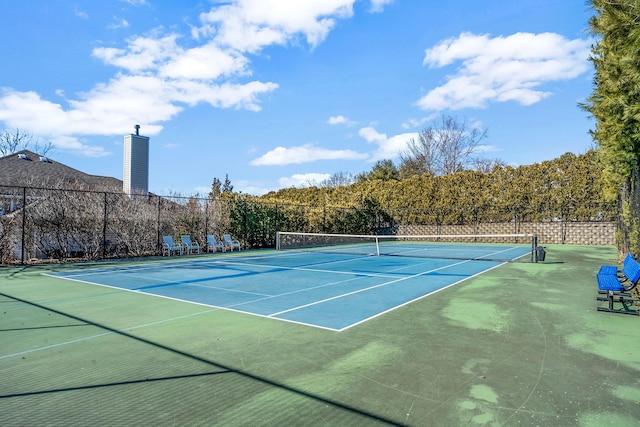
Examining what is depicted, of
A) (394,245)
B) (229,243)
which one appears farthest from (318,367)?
(394,245)

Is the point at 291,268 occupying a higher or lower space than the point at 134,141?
lower

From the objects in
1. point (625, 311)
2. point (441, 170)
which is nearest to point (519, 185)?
point (441, 170)

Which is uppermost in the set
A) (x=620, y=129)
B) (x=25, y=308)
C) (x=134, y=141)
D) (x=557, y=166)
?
(x=134, y=141)

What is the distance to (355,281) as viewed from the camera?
9.36m

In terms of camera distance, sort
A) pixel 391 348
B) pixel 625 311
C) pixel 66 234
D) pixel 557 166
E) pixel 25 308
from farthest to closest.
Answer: pixel 557 166 < pixel 66 234 < pixel 25 308 < pixel 625 311 < pixel 391 348

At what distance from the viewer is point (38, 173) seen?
901 inches

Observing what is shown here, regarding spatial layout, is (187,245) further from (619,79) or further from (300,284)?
(619,79)

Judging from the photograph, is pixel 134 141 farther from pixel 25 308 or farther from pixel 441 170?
pixel 441 170

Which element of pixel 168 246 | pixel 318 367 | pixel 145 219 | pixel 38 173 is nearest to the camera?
pixel 318 367

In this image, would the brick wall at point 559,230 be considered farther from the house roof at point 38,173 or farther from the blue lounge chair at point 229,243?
the house roof at point 38,173

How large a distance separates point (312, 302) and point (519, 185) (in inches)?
936

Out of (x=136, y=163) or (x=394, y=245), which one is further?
(x=136, y=163)

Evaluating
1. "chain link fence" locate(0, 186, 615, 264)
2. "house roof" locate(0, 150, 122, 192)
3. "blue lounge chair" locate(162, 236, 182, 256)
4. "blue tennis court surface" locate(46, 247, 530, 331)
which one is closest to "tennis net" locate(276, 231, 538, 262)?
"chain link fence" locate(0, 186, 615, 264)

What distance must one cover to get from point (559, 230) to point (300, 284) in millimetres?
21883
